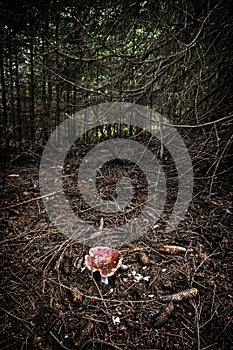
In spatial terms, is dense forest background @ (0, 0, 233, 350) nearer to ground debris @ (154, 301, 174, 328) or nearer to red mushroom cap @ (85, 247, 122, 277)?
ground debris @ (154, 301, 174, 328)

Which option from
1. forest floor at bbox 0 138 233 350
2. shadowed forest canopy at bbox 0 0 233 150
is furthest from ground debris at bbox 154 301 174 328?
shadowed forest canopy at bbox 0 0 233 150

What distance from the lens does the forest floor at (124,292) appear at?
5.88 feet

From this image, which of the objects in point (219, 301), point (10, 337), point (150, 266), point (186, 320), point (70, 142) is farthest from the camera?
point (70, 142)

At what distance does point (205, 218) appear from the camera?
316cm

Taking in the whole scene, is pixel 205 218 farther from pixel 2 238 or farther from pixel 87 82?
pixel 87 82

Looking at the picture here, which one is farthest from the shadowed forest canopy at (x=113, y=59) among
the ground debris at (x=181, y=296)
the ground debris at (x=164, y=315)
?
the ground debris at (x=164, y=315)

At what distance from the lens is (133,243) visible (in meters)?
2.73

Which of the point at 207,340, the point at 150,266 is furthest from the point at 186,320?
the point at 150,266

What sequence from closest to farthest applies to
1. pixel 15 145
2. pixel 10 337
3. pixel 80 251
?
pixel 10 337 → pixel 80 251 → pixel 15 145

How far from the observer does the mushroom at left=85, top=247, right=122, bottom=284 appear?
7.04 ft

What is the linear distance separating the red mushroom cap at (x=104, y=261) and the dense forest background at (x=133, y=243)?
0.17m

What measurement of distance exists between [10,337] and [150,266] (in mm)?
1282

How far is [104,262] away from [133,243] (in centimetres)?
65

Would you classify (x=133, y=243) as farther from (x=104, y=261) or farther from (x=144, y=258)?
(x=104, y=261)
